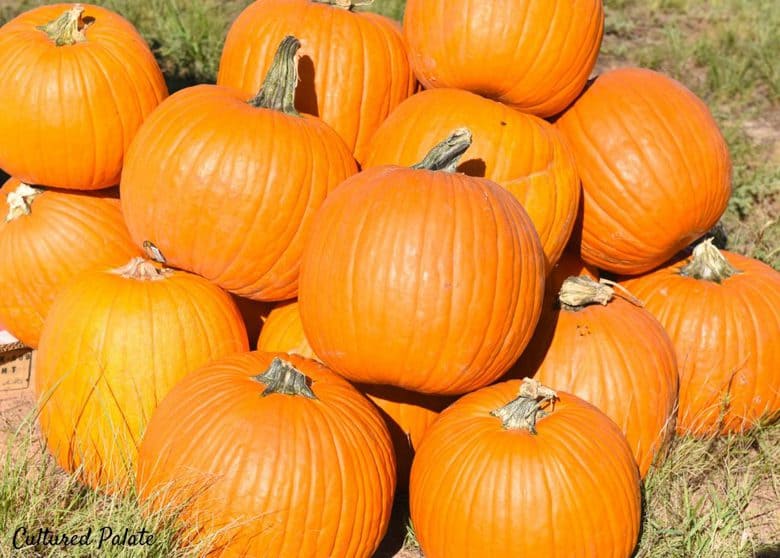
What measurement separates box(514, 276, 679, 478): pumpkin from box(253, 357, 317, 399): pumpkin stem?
0.89 metres

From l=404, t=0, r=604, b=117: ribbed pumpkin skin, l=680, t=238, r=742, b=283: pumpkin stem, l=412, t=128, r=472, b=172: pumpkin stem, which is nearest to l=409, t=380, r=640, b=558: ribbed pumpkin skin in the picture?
l=412, t=128, r=472, b=172: pumpkin stem

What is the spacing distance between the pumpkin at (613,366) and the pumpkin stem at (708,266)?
544 mm

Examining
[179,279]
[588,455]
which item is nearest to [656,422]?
[588,455]

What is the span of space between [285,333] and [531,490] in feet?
3.97

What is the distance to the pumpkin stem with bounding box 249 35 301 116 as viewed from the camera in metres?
3.51

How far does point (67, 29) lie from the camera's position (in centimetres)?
384

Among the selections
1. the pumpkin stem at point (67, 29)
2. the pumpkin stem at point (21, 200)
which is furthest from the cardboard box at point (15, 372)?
the pumpkin stem at point (67, 29)

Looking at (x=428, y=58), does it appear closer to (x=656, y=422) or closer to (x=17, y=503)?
(x=656, y=422)

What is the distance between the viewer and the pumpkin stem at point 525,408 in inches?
120

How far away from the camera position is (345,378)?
10.9 feet

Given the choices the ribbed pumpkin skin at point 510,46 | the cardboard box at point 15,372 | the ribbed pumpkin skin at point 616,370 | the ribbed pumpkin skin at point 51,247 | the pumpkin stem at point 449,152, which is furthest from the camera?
the cardboard box at point 15,372

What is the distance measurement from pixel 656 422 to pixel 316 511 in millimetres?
1374

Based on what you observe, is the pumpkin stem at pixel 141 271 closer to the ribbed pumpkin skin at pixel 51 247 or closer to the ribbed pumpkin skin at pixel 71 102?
the ribbed pumpkin skin at pixel 51 247

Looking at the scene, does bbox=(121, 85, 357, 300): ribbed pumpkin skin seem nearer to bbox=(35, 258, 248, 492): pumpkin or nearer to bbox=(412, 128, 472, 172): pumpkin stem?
bbox=(35, 258, 248, 492): pumpkin
